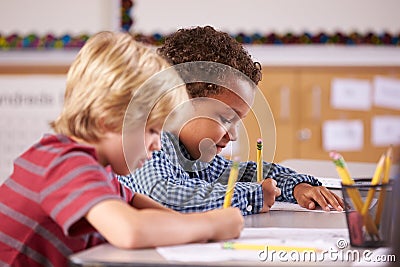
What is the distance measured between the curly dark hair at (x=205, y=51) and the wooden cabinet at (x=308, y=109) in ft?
7.25

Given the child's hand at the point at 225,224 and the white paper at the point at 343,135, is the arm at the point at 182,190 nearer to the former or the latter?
the child's hand at the point at 225,224

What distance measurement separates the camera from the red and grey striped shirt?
1004 mm

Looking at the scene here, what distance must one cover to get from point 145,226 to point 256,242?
170 mm

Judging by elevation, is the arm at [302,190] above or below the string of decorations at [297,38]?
above

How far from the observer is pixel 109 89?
3.61 feet

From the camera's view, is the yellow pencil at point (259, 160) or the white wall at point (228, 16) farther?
the white wall at point (228, 16)

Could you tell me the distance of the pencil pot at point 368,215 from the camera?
40.4 inches

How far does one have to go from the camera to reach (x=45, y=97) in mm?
4055

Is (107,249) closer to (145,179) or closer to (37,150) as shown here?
(37,150)

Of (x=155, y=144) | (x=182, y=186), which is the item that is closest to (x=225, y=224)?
(x=155, y=144)

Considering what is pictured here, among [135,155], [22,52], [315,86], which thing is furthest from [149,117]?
[22,52]

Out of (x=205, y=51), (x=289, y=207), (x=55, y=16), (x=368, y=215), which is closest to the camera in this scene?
(x=368, y=215)

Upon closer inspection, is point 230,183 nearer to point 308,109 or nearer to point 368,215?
point 368,215

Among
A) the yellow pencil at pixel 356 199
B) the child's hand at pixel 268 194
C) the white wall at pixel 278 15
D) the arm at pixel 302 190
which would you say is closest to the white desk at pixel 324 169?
the arm at pixel 302 190
